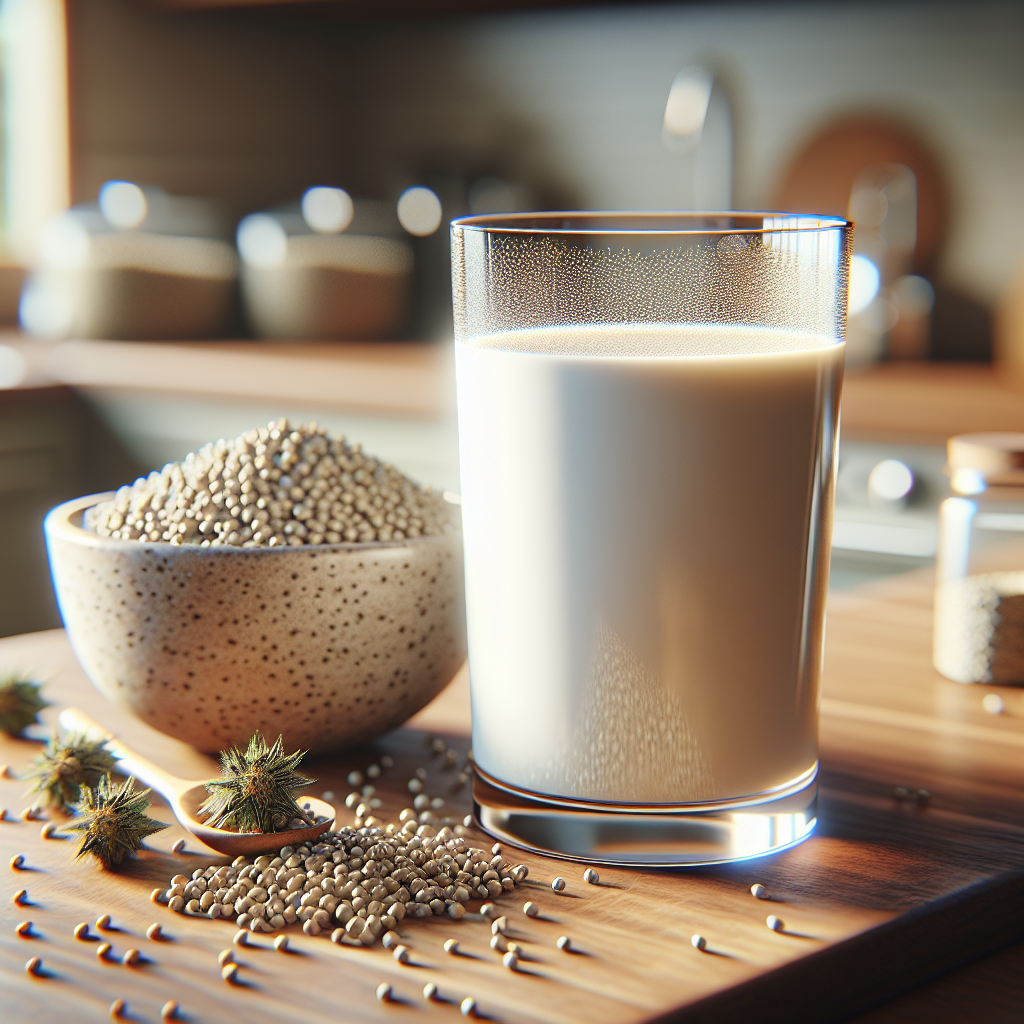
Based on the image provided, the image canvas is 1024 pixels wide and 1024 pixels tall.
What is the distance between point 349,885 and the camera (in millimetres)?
509

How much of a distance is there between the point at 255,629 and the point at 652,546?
0.71ft

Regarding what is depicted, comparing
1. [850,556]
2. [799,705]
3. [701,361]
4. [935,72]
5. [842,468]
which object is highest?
[935,72]

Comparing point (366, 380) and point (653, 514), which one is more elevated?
point (653, 514)

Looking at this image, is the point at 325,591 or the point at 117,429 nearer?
the point at 325,591

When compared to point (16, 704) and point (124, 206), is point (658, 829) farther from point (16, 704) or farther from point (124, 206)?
point (124, 206)

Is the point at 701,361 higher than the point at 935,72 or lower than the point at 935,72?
lower

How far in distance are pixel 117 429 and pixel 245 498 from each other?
1.89 metres

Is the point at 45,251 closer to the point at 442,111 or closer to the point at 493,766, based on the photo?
the point at 442,111

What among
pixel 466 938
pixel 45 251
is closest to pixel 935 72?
pixel 45 251

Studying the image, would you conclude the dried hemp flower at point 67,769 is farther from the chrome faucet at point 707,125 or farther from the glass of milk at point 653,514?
the chrome faucet at point 707,125

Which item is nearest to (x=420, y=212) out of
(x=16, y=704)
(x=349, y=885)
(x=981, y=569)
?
(x=981, y=569)

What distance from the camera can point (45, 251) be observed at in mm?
2639

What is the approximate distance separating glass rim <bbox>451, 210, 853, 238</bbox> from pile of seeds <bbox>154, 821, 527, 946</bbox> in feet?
0.86

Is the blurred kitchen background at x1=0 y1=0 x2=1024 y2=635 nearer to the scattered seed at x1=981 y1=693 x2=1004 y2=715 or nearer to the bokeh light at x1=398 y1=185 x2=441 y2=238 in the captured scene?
the bokeh light at x1=398 y1=185 x2=441 y2=238
